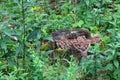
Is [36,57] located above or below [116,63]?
above

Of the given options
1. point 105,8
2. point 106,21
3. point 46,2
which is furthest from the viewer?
point 46,2

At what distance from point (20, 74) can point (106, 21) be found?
247 centimetres

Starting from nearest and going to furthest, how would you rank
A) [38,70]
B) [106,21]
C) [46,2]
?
[38,70]
[106,21]
[46,2]

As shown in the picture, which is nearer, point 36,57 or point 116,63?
point 36,57

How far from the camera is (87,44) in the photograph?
5367mm

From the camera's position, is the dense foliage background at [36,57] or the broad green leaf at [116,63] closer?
the dense foliage background at [36,57]

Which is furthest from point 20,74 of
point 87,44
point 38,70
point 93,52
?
point 87,44

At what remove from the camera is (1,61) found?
4676mm

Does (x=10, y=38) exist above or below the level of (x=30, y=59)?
above

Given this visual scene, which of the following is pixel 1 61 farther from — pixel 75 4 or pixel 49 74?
pixel 75 4

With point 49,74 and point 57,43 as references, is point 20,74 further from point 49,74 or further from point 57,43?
point 57,43

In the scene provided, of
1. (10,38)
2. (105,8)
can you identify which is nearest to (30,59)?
(10,38)

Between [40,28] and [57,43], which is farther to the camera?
[57,43]

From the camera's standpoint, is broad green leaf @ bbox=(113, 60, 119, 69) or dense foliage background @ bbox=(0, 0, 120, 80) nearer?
dense foliage background @ bbox=(0, 0, 120, 80)
